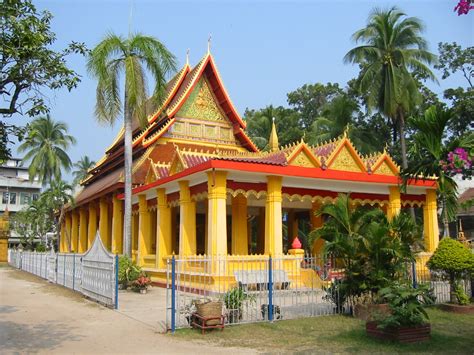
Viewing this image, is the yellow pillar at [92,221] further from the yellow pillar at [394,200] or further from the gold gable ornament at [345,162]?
the yellow pillar at [394,200]

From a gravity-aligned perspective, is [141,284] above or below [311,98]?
below

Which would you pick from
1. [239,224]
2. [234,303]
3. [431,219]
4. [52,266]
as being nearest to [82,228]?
[52,266]

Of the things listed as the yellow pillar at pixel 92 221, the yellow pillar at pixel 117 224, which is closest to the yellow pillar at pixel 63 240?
the yellow pillar at pixel 92 221

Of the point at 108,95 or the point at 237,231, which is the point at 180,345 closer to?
the point at 237,231

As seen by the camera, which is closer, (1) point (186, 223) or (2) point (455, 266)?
(2) point (455, 266)

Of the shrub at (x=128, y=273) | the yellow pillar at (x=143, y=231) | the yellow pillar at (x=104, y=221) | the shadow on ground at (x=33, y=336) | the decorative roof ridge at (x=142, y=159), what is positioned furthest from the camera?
the yellow pillar at (x=104, y=221)

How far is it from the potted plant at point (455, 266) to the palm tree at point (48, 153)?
34.6 meters

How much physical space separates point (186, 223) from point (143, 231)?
416cm

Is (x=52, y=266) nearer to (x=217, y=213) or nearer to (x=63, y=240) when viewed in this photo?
(x=217, y=213)

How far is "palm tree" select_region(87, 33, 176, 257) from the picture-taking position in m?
17.8

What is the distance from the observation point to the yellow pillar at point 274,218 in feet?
44.5

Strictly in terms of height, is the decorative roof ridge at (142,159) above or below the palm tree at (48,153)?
below

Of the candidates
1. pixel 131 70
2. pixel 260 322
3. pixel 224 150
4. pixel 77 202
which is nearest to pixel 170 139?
pixel 224 150

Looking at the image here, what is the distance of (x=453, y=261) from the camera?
34.6ft
